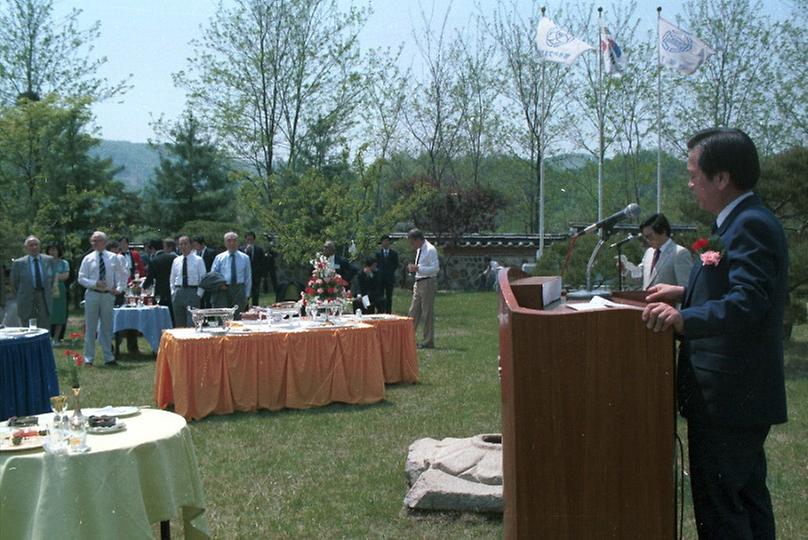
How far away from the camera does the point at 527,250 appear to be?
31.3m

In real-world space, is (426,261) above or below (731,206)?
below

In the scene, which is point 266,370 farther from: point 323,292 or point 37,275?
point 37,275

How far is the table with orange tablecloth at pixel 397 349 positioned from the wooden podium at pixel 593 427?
754cm

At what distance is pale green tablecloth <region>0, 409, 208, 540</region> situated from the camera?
11.0 ft

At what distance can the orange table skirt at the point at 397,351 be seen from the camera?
10023 millimetres

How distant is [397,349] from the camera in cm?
1007

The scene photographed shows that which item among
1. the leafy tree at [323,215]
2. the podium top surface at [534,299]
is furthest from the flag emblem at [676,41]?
the podium top surface at [534,299]

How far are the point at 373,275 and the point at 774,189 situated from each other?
712 centimetres

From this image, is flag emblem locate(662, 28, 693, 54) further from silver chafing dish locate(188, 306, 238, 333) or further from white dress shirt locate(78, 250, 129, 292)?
silver chafing dish locate(188, 306, 238, 333)

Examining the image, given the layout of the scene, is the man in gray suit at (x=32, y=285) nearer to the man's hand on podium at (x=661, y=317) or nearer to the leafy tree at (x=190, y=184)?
the man's hand on podium at (x=661, y=317)

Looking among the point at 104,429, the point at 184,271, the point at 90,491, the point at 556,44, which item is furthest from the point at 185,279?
the point at 556,44

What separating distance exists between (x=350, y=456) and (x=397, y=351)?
11.9 ft

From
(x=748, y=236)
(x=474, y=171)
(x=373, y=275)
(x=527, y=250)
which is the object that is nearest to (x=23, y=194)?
(x=373, y=275)

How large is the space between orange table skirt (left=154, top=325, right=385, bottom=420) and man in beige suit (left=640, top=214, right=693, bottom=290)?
10.9 feet
